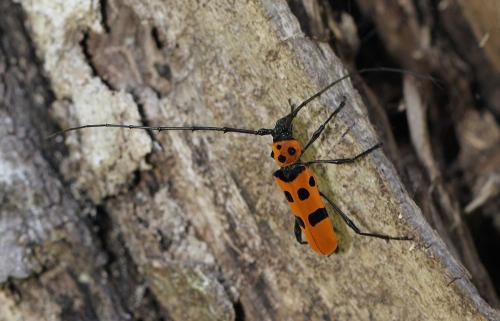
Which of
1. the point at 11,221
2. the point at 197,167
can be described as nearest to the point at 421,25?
the point at 197,167

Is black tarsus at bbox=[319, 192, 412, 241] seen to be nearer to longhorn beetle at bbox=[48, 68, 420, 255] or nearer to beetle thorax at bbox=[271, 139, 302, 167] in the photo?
longhorn beetle at bbox=[48, 68, 420, 255]

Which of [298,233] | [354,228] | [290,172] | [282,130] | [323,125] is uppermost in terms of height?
[282,130]

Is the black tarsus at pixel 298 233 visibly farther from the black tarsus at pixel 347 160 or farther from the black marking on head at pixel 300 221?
the black tarsus at pixel 347 160

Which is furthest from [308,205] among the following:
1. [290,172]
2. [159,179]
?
[159,179]

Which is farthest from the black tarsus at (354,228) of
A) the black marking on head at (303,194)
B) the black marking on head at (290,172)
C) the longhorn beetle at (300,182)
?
the black marking on head at (290,172)

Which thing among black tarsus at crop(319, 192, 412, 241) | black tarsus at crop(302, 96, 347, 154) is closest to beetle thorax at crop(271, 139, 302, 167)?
black tarsus at crop(302, 96, 347, 154)

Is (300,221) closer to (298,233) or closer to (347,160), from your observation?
(298,233)

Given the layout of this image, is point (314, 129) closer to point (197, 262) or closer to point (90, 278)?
point (197, 262)
